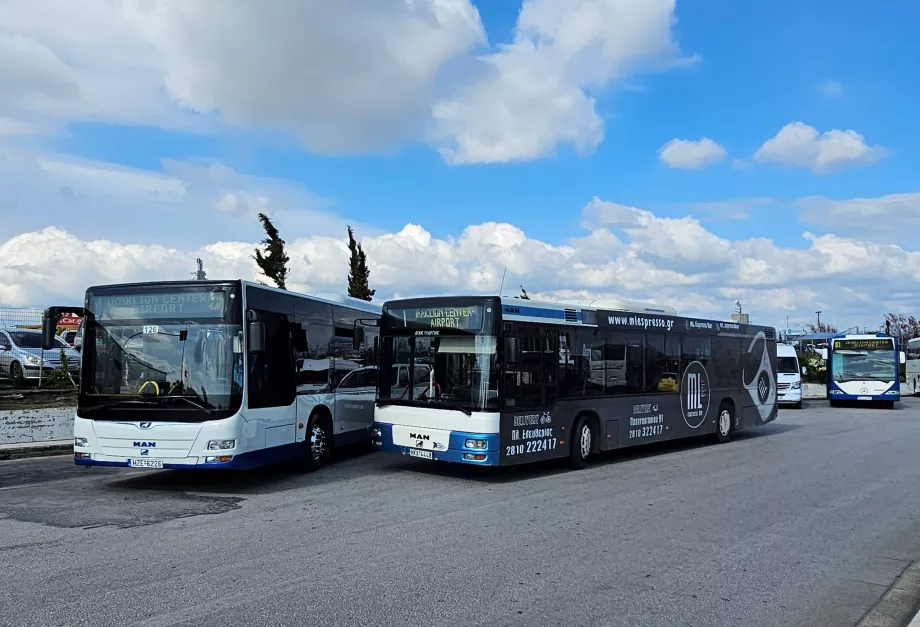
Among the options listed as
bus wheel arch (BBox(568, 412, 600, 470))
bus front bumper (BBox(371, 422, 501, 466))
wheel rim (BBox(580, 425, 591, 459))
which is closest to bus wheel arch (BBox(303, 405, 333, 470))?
bus front bumper (BBox(371, 422, 501, 466))

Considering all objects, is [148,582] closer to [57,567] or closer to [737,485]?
[57,567]

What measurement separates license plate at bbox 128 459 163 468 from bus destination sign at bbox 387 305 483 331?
13.5ft

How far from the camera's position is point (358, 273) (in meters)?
31.9

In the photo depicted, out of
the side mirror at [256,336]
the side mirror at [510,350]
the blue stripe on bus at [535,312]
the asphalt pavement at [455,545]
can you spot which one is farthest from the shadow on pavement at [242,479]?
the blue stripe on bus at [535,312]

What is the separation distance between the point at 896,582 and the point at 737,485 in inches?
188


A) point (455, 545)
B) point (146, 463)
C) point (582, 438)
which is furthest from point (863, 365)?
point (146, 463)

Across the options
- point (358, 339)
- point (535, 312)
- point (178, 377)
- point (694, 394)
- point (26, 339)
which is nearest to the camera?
point (178, 377)

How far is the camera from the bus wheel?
12586mm

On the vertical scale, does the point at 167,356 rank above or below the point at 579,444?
above

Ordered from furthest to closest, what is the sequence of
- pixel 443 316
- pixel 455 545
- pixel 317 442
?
pixel 317 442 < pixel 443 316 < pixel 455 545

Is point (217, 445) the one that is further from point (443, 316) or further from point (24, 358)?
point (24, 358)

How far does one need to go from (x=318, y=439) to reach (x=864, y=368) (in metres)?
24.1

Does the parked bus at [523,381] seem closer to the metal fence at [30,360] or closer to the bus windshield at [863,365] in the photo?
the metal fence at [30,360]

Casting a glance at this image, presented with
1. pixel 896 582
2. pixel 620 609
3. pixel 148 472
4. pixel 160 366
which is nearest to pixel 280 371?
pixel 160 366
